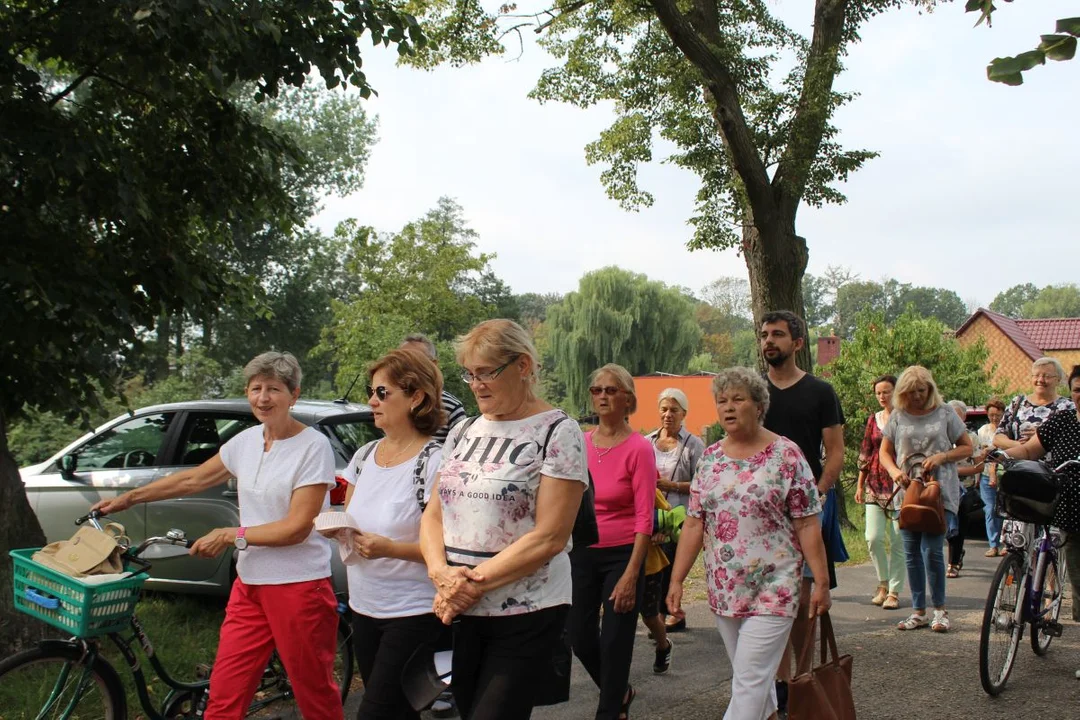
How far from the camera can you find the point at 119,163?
6.63m

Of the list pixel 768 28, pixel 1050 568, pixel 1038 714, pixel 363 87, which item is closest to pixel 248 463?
pixel 363 87

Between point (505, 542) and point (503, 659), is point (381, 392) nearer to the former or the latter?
point (505, 542)

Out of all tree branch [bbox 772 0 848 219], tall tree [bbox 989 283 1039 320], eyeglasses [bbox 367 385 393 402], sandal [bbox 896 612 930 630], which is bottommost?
sandal [bbox 896 612 930 630]

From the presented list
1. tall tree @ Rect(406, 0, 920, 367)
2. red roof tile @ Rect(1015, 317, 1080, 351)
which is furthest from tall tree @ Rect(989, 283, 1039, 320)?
tall tree @ Rect(406, 0, 920, 367)

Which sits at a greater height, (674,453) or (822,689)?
(674,453)

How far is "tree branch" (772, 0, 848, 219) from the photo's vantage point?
13.4 m

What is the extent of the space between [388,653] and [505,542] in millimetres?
821

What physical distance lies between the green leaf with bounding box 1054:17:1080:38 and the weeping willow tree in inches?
2123

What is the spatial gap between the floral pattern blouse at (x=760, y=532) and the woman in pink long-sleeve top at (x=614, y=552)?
1.93 ft

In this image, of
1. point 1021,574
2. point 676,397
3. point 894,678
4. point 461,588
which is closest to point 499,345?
point 461,588

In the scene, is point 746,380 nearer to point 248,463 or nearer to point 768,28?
point 248,463

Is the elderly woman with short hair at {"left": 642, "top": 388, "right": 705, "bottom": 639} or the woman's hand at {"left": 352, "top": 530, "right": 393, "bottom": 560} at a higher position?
the elderly woman with short hair at {"left": 642, "top": 388, "right": 705, "bottom": 639}

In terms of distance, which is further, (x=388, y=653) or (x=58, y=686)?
(x=58, y=686)

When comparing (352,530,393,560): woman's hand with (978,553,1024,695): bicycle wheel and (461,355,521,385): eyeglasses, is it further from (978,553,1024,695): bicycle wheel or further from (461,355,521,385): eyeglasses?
(978,553,1024,695): bicycle wheel
